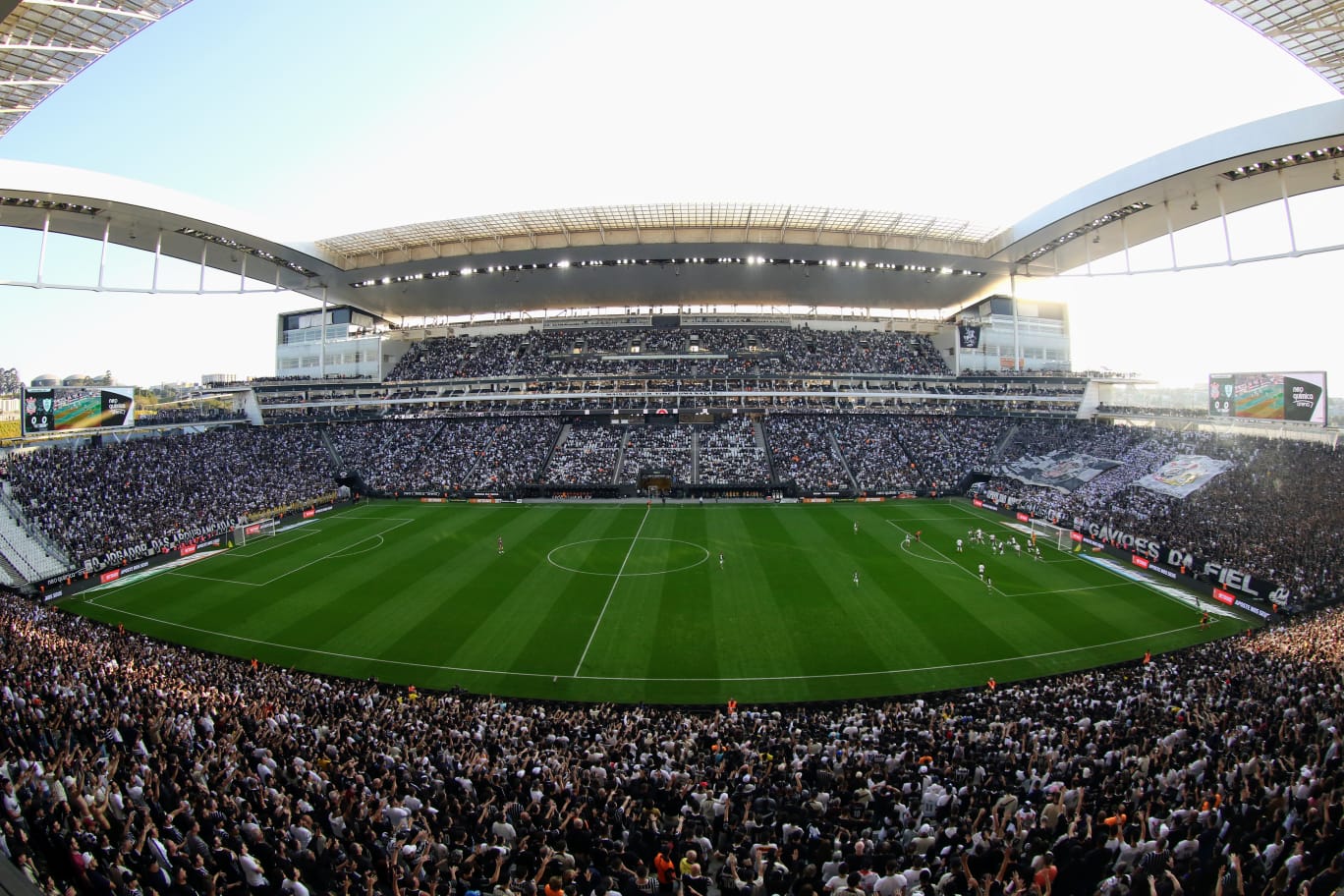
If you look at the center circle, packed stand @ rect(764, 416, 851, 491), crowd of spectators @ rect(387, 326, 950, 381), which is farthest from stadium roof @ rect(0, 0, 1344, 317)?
the center circle

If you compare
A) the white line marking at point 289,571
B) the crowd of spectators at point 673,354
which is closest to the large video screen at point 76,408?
the white line marking at point 289,571

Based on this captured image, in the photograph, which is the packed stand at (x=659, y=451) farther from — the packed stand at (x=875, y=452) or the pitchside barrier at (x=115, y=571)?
the pitchside barrier at (x=115, y=571)

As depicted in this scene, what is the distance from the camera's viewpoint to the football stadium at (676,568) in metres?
8.12

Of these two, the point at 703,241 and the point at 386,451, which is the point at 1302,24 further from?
the point at 386,451

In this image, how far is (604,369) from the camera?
60500 mm

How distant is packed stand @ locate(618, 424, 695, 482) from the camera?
163 feet

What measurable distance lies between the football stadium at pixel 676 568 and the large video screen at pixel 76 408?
272 millimetres

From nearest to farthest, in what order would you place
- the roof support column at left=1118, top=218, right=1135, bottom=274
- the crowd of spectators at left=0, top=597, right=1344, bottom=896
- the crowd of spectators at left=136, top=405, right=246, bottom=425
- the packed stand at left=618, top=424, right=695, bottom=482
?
the crowd of spectators at left=0, top=597, right=1344, bottom=896
the roof support column at left=1118, top=218, right=1135, bottom=274
the crowd of spectators at left=136, top=405, right=246, bottom=425
the packed stand at left=618, top=424, right=695, bottom=482

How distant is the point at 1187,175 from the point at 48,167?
6254cm

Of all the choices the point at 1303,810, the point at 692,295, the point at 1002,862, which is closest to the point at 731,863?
the point at 1002,862

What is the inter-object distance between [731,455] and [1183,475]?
1185 inches

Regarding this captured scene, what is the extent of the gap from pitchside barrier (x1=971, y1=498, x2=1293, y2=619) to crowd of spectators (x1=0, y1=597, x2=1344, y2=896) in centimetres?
820

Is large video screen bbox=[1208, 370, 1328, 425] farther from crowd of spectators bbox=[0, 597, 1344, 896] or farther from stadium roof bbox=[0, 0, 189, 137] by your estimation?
stadium roof bbox=[0, 0, 189, 137]

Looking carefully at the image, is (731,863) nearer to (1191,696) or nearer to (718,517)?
(1191,696)
